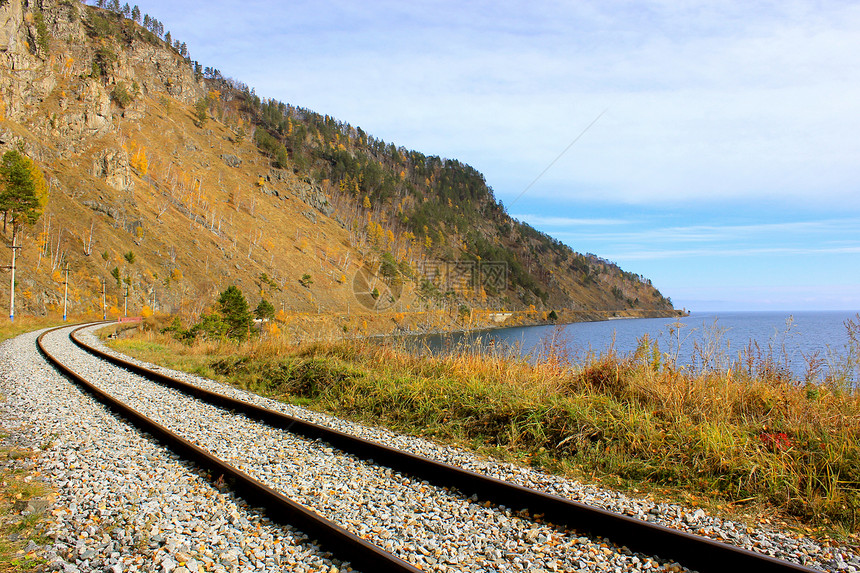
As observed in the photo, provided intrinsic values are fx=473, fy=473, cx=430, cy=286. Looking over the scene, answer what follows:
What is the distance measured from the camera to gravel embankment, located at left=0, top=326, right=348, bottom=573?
3221 mm

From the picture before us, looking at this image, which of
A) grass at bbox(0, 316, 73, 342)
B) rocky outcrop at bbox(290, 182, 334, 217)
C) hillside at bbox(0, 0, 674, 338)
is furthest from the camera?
rocky outcrop at bbox(290, 182, 334, 217)

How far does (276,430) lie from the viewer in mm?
6590

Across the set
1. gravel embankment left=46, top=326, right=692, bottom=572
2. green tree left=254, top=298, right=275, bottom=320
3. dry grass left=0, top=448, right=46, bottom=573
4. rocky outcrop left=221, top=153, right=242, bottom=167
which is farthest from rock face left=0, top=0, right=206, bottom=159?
gravel embankment left=46, top=326, right=692, bottom=572

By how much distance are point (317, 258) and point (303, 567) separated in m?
94.0

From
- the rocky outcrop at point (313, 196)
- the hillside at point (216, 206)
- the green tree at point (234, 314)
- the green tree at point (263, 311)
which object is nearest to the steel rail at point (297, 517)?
the hillside at point (216, 206)

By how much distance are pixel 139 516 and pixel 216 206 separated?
99.3 meters

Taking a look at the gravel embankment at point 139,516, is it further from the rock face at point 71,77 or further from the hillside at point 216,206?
the rock face at point 71,77

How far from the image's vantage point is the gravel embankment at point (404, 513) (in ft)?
10.6

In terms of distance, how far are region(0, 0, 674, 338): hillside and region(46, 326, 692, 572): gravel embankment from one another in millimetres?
5880

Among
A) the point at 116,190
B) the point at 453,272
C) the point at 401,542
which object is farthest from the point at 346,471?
the point at 453,272

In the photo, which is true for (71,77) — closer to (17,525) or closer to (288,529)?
(17,525)

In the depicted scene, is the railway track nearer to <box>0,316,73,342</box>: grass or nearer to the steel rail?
the steel rail

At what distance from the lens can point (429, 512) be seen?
4.00m

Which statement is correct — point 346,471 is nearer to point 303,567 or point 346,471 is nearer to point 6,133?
point 303,567
